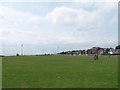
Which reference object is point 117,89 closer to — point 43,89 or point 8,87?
point 43,89

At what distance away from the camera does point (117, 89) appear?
16.9m

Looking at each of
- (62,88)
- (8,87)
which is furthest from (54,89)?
(8,87)

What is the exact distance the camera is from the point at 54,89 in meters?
16.7

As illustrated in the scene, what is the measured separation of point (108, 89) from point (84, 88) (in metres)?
1.21

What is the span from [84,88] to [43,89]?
208 centimetres

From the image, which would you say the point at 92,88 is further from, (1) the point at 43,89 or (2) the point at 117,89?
(1) the point at 43,89

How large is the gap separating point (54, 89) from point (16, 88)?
1991mm

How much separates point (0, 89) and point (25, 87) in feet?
4.83

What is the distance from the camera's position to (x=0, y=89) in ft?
54.7

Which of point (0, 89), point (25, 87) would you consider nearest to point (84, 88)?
point (25, 87)

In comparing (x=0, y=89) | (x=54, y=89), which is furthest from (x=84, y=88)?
(x=0, y=89)

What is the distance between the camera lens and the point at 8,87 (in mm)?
17688

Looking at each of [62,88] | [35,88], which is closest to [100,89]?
[62,88]

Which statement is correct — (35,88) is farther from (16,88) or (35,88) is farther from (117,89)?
(117,89)
